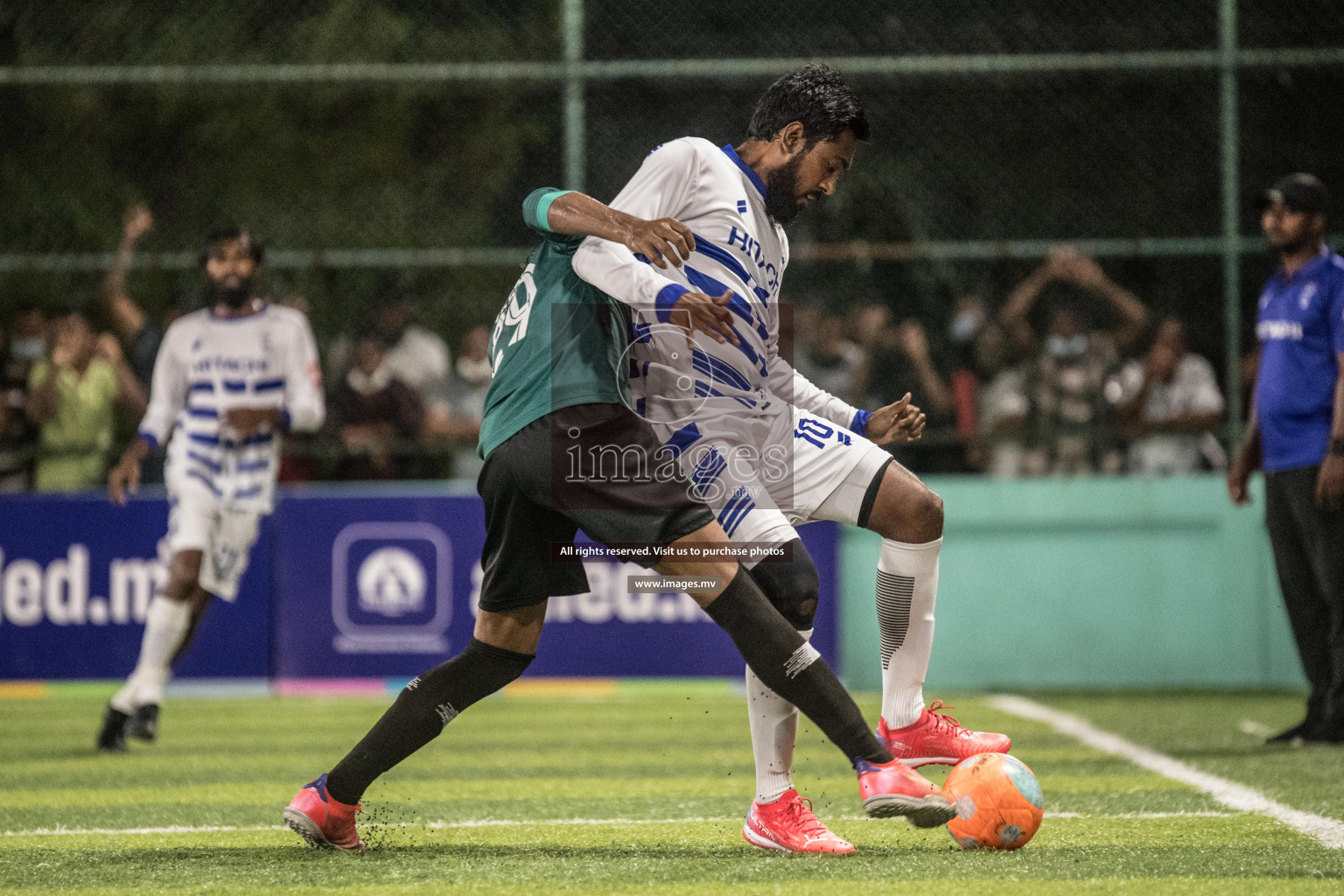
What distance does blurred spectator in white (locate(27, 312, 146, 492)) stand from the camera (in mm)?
10094

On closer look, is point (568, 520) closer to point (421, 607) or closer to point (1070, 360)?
point (421, 607)

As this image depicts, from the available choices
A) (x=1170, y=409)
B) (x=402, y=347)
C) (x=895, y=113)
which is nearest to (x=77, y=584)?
(x=402, y=347)

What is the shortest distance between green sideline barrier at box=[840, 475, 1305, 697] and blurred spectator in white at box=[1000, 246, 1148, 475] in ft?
1.07

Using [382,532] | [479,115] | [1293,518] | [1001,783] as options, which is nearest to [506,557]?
[1001,783]

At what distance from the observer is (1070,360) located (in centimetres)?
1008

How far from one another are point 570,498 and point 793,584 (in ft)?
2.30

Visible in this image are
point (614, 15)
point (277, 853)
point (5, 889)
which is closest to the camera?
point (5, 889)

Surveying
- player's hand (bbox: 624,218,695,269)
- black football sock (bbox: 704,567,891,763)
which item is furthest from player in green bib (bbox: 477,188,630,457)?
black football sock (bbox: 704,567,891,763)

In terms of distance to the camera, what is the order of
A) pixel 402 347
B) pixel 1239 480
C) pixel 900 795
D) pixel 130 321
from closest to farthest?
pixel 900 795 < pixel 1239 480 < pixel 130 321 < pixel 402 347

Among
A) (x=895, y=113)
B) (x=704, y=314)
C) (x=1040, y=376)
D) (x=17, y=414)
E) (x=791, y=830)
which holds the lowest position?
(x=791, y=830)

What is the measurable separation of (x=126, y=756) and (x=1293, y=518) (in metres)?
5.27

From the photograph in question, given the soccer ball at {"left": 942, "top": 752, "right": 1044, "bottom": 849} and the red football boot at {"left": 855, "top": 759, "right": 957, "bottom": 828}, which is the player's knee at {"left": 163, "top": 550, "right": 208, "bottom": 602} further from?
the red football boot at {"left": 855, "top": 759, "right": 957, "bottom": 828}

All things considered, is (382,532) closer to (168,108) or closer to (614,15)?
(614,15)

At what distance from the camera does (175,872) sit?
4.09 metres
